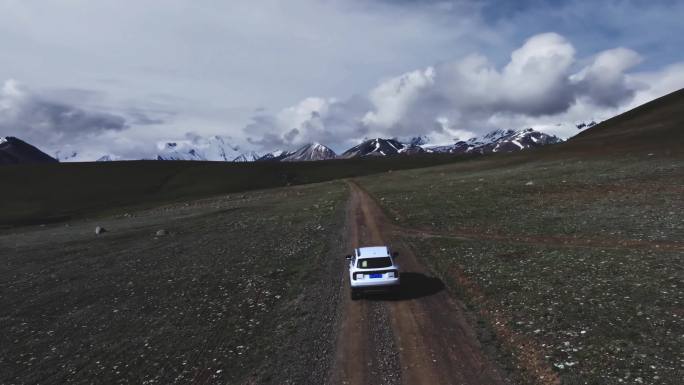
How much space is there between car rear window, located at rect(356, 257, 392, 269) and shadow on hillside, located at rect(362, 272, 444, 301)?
4.37 ft

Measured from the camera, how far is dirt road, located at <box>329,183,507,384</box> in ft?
43.6

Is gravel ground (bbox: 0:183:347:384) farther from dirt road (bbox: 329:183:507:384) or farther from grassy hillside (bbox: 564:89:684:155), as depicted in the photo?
grassy hillside (bbox: 564:89:684:155)

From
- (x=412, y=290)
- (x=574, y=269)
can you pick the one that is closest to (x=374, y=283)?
(x=412, y=290)

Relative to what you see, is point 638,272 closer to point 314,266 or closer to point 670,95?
point 314,266

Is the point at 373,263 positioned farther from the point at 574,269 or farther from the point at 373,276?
the point at 574,269

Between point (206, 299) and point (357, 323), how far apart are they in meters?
9.94

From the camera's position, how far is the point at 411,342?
15.7 m

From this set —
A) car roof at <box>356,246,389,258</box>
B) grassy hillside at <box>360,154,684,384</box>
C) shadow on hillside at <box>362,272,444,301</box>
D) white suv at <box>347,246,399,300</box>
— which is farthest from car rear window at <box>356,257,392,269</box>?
grassy hillside at <box>360,154,684,384</box>

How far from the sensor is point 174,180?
552ft

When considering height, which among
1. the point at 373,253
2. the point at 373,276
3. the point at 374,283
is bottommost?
the point at 374,283

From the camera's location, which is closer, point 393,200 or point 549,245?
point 549,245

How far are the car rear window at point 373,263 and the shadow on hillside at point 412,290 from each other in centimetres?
133

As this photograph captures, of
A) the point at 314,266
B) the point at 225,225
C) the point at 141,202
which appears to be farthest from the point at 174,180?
the point at 314,266

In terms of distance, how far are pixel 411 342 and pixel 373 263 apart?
234 inches
